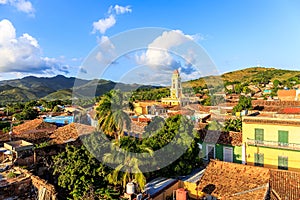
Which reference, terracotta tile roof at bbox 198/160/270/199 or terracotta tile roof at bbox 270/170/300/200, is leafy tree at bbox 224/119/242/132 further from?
terracotta tile roof at bbox 270/170/300/200

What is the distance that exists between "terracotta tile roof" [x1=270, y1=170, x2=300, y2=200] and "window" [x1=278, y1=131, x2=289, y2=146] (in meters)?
3.70

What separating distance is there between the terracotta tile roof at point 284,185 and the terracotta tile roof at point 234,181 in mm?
315

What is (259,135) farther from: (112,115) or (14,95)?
(14,95)

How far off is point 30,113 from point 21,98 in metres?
91.5

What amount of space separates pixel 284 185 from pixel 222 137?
697 centimetres

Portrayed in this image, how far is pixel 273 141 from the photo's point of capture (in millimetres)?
15734

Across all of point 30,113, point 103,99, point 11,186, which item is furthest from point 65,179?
point 30,113

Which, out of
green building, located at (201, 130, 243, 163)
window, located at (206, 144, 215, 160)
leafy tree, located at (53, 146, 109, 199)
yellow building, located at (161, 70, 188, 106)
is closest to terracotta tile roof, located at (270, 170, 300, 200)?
green building, located at (201, 130, 243, 163)

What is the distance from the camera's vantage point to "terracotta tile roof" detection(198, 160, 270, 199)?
438 inches

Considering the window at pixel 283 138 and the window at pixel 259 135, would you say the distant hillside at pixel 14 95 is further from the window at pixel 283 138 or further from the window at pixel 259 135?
the window at pixel 283 138

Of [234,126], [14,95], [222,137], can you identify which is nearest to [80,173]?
[222,137]

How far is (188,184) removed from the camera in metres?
12.5

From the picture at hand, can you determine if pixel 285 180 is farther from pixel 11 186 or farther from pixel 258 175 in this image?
pixel 11 186

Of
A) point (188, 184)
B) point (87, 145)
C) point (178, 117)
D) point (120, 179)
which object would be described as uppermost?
point (178, 117)
